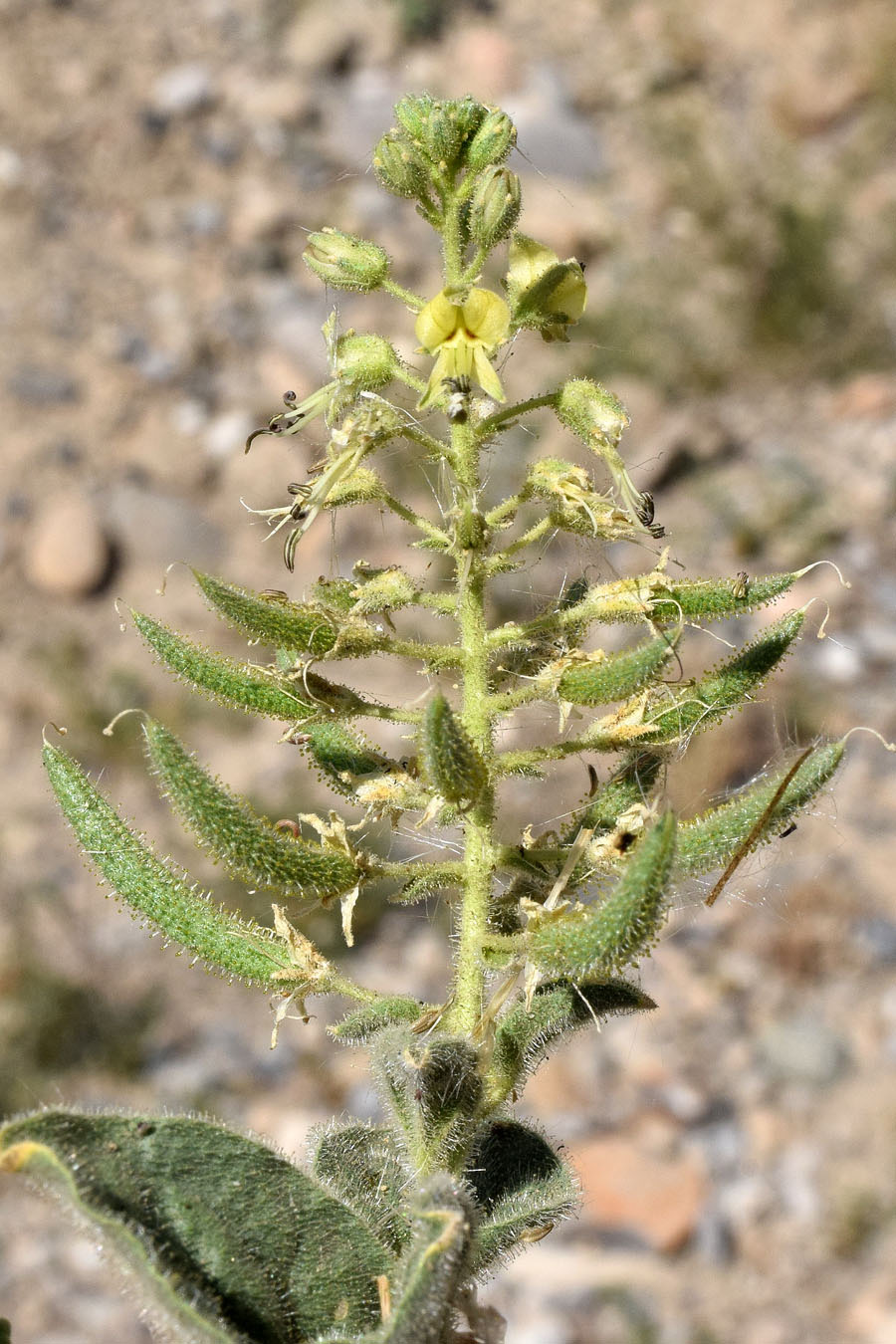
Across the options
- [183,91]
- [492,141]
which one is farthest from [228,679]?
[183,91]

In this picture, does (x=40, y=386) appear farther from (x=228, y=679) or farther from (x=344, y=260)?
(x=228, y=679)

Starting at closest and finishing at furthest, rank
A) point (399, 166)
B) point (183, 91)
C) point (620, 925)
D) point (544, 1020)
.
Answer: point (620, 925) < point (544, 1020) < point (399, 166) < point (183, 91)

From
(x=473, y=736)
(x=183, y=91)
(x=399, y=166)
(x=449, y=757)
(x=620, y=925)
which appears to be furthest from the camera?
(x=183, y=91)

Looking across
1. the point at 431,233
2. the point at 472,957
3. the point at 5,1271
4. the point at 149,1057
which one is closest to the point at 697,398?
the point at 431,233

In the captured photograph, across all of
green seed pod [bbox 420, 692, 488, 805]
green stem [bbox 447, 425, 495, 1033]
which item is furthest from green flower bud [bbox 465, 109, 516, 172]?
green seed pod [bbox 420, 692, 488, 805]

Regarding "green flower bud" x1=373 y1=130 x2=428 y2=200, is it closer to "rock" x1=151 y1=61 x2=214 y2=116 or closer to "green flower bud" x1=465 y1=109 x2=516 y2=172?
"green flower bud" x1=465 y1=109 x2=516 y2=172
